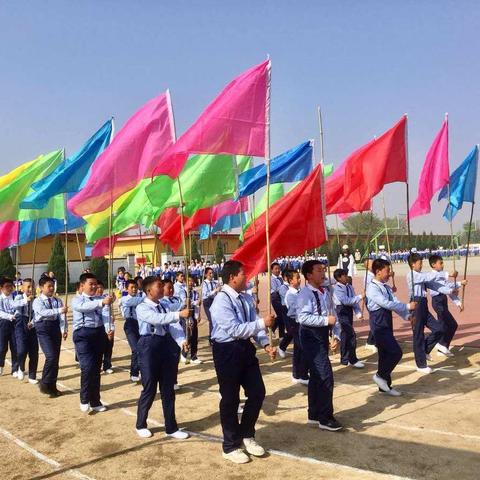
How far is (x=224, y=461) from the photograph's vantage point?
498cm

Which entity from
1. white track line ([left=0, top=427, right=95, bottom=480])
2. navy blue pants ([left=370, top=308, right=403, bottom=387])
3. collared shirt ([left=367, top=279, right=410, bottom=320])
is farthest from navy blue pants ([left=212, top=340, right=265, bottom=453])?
collared shirt ([left=367, top=279, right=410, bottom=320])

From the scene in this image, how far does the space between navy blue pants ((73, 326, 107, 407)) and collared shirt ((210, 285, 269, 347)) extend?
2639 mm

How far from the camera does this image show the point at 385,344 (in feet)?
22.8

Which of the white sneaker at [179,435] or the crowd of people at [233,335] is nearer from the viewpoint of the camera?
the crowd of people at [233,335]

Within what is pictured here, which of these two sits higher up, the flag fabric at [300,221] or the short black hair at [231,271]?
the flag fabric at [300,221]

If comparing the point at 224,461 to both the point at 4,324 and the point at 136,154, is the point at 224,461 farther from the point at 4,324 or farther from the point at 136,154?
the point at 4,324

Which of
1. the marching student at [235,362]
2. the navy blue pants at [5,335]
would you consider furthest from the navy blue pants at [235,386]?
the navy blue pants at [5,335]

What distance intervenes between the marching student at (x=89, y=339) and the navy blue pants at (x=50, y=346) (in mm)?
901

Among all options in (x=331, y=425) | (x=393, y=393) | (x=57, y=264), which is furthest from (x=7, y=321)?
(x=57, y=264)

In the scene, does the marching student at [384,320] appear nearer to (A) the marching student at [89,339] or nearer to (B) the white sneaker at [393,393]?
(B) the white sneaker at [393,393]

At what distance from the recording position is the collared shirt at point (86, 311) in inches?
280

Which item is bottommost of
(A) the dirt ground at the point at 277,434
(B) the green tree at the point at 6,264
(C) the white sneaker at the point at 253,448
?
(A) the dirt ground at the point at 277,434

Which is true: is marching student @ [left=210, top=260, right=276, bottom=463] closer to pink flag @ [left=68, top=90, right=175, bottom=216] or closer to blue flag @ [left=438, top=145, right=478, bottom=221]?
pink flag @ [left=68, top=90, right=175, bottom=216]

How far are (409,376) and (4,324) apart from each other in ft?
24.1
